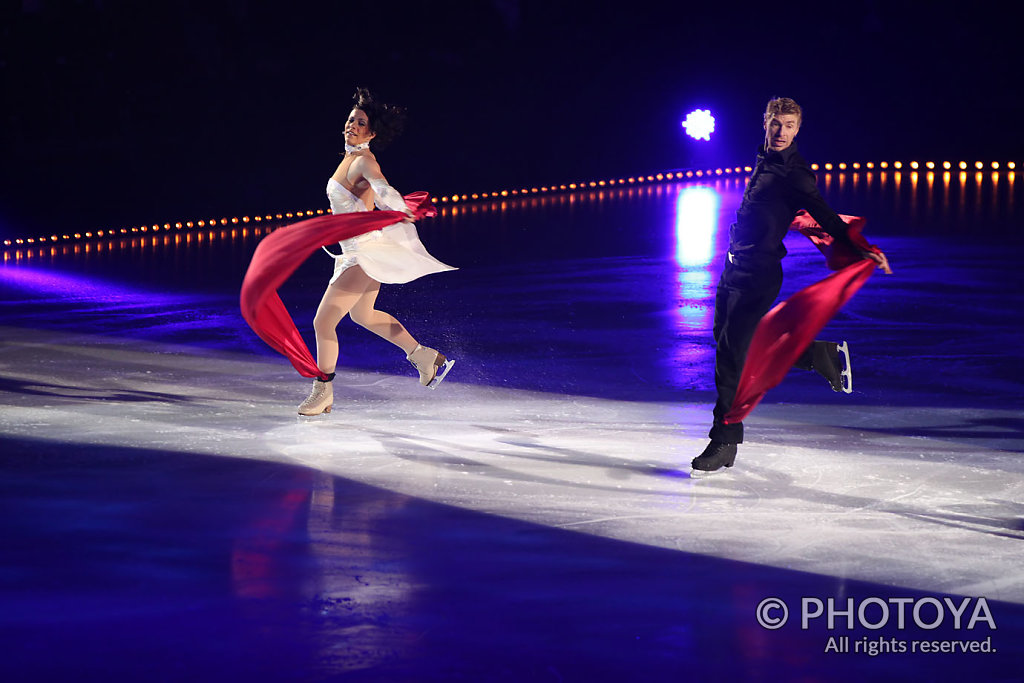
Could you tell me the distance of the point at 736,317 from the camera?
223 inches

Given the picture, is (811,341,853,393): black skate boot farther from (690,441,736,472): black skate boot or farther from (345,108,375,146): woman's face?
(345,108,375,146): woman's face

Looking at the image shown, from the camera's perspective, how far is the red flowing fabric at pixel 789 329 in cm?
563

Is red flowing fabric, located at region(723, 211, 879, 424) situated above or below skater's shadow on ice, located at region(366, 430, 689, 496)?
above

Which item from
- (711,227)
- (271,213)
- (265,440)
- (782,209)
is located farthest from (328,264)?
(782,209)

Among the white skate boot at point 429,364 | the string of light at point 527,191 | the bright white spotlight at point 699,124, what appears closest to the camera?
the white skate boot at point 429,364

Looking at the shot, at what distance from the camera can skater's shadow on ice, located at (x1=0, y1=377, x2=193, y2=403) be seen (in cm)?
772

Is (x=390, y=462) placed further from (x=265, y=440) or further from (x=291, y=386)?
(x=291, y=386)

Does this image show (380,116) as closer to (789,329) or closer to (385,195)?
(385,195)

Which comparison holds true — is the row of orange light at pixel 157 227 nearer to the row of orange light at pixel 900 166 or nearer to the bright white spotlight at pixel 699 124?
the bright white spotlight at pixel 699 124

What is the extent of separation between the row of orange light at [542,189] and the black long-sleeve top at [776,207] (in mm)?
16068

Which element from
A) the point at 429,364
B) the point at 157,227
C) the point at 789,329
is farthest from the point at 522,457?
the point at 157,227

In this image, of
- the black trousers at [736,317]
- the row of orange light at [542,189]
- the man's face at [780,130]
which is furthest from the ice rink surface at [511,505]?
the row of orange light at [542,189]

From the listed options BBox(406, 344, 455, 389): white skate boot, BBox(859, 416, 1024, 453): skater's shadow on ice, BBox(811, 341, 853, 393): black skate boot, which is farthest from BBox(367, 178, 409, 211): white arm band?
BBox(859, 416, 1024, 453): skater's shadow on ice

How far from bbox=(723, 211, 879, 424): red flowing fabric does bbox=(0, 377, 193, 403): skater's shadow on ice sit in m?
3.53
